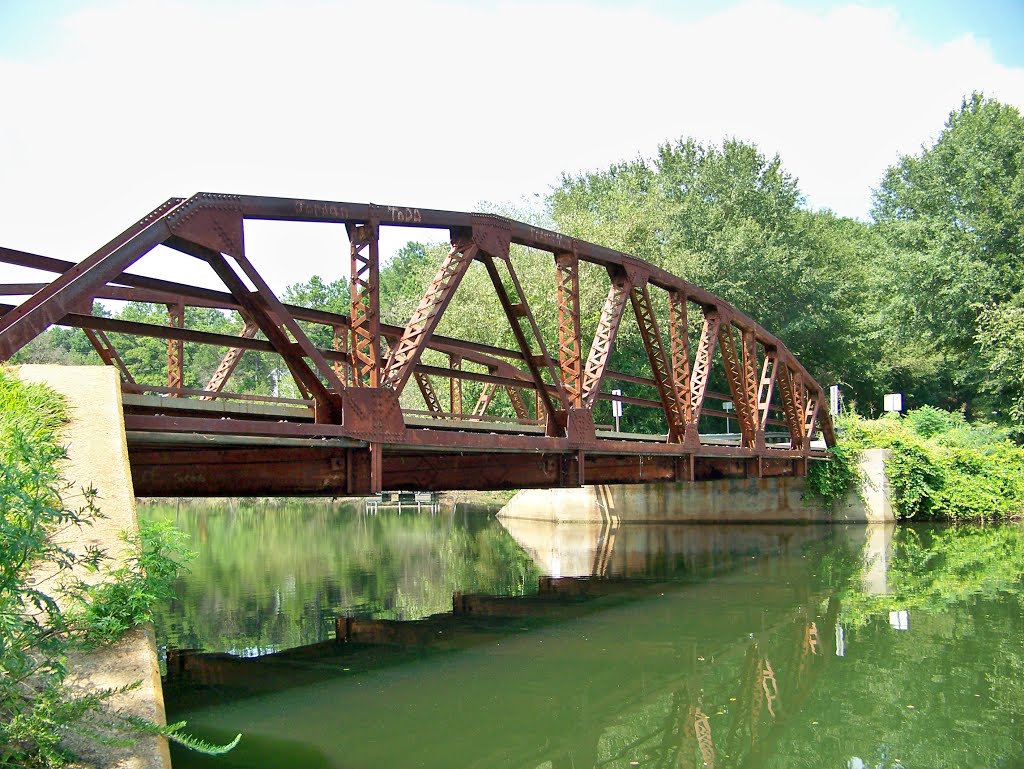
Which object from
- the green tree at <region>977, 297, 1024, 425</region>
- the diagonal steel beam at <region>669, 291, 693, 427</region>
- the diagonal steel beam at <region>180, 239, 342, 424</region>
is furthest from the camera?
the green tree at <region>977, 297, 1024, 425</region>

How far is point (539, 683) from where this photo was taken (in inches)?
462

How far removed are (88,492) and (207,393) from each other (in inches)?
362

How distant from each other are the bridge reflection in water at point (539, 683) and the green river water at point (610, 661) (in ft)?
0.13

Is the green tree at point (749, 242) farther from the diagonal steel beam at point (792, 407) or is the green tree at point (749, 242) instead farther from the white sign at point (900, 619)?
the white sign at point (900, 619)

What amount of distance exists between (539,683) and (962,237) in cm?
4109

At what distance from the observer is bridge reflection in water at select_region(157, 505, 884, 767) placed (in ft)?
30.3

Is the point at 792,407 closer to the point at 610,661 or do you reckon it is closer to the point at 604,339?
the point at 604,339

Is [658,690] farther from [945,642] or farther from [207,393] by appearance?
[207,393]

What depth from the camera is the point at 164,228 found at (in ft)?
34.7

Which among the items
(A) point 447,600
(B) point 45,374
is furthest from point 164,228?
(A) point 447,600

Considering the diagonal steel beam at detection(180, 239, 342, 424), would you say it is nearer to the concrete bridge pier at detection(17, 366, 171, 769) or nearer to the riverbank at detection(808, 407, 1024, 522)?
the concrete bridge pier at detection(17, 366, 171, 769)

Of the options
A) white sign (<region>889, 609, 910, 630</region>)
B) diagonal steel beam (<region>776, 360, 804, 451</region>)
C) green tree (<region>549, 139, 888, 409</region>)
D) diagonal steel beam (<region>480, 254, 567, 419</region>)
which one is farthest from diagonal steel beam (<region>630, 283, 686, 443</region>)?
green tree (<region>549, 139, 888, 409</region>)

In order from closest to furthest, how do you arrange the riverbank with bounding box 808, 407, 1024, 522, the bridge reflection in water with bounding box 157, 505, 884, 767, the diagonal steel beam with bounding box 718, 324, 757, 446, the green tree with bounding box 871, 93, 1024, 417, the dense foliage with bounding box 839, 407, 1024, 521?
1. the bridge reflection in water with bounding box 157, 505, 884, 767
2. the diagonal steel beam with bounding box 718, 324, 757, 446
3. the riverbank with bounding box 808, 407, 1024, 522
4. the dense foliage with bounding box 839, 407, 1024, 521
5. the green tree with bounding box 871, 93, 1024, 417

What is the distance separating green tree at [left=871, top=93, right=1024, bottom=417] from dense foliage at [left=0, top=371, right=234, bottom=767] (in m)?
43.2
